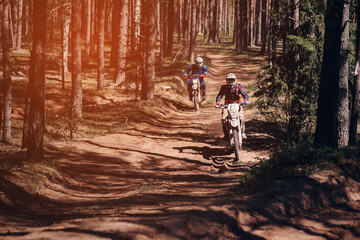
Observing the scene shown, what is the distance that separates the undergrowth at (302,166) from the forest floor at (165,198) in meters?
0.22

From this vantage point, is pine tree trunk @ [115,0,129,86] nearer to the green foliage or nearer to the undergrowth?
the green foliage

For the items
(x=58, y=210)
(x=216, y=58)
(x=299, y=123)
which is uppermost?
(x=216, y=58)

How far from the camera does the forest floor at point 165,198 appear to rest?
20.0 ft

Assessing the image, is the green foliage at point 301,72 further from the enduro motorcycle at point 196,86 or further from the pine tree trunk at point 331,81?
the enduro motorcycle at point 196,86

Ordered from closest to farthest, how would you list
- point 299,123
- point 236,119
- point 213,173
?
point 213,173
point 236,119
point 299,123

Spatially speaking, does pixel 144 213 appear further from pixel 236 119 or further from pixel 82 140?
pixel 82 140

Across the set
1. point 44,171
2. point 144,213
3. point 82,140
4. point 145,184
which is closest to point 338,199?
point 144,213

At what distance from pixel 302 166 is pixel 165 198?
8.99ft

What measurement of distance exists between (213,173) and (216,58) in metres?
40.1

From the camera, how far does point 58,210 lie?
7875 mm

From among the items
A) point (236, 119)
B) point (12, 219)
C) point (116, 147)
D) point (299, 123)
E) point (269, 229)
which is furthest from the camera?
point (116, 147)

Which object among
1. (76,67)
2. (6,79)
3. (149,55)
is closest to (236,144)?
(6,79)

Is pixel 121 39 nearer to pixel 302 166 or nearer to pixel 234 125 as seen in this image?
pixel 234 125

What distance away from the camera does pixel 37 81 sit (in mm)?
10352
